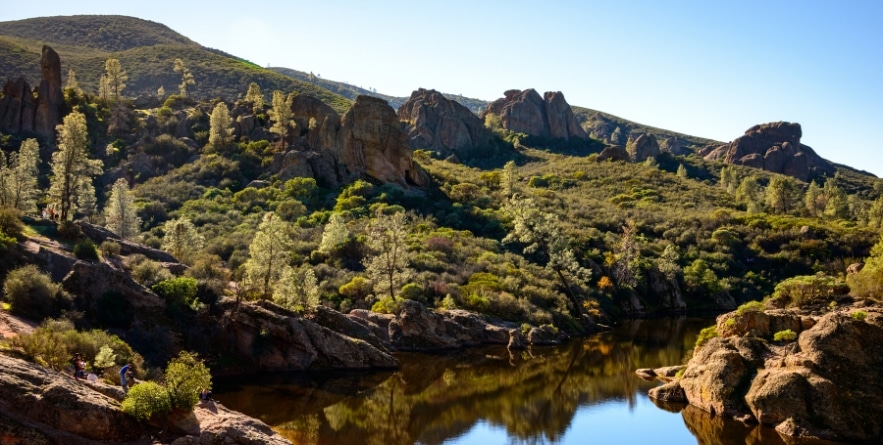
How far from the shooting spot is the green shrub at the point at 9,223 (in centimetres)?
3284

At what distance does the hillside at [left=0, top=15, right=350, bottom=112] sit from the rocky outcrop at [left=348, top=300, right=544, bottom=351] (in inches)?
3708

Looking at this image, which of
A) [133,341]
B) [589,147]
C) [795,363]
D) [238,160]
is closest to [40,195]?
[238,160]

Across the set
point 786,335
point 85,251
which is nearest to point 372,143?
point 85,251

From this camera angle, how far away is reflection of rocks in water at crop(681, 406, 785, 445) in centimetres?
2561

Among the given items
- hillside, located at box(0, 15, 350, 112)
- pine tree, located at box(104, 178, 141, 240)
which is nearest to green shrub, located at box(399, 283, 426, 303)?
pine tree, located at box(104, 178, 141, 240)

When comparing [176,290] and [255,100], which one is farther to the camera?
[255,100]

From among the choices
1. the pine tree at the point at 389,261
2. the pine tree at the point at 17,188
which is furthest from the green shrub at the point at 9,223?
the pine tree at the point at 389,261

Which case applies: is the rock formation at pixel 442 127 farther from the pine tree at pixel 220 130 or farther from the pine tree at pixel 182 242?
the pine tree at pixel 182 242

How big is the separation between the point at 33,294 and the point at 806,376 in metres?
35.4

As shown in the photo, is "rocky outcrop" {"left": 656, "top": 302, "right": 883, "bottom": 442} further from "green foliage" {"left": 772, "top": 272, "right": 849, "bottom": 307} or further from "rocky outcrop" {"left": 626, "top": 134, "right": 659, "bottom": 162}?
"rocky outcrop" {"left": 626, "top": 134, "right": 659, "bottom": 162}

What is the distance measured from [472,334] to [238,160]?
52.6 metres

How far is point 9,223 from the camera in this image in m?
33.0

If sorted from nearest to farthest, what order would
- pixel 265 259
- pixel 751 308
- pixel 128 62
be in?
pixel 751 308
pixel 265 259
pixel 128 62

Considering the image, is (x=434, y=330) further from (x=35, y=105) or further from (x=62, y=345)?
(x=35, y=105)
